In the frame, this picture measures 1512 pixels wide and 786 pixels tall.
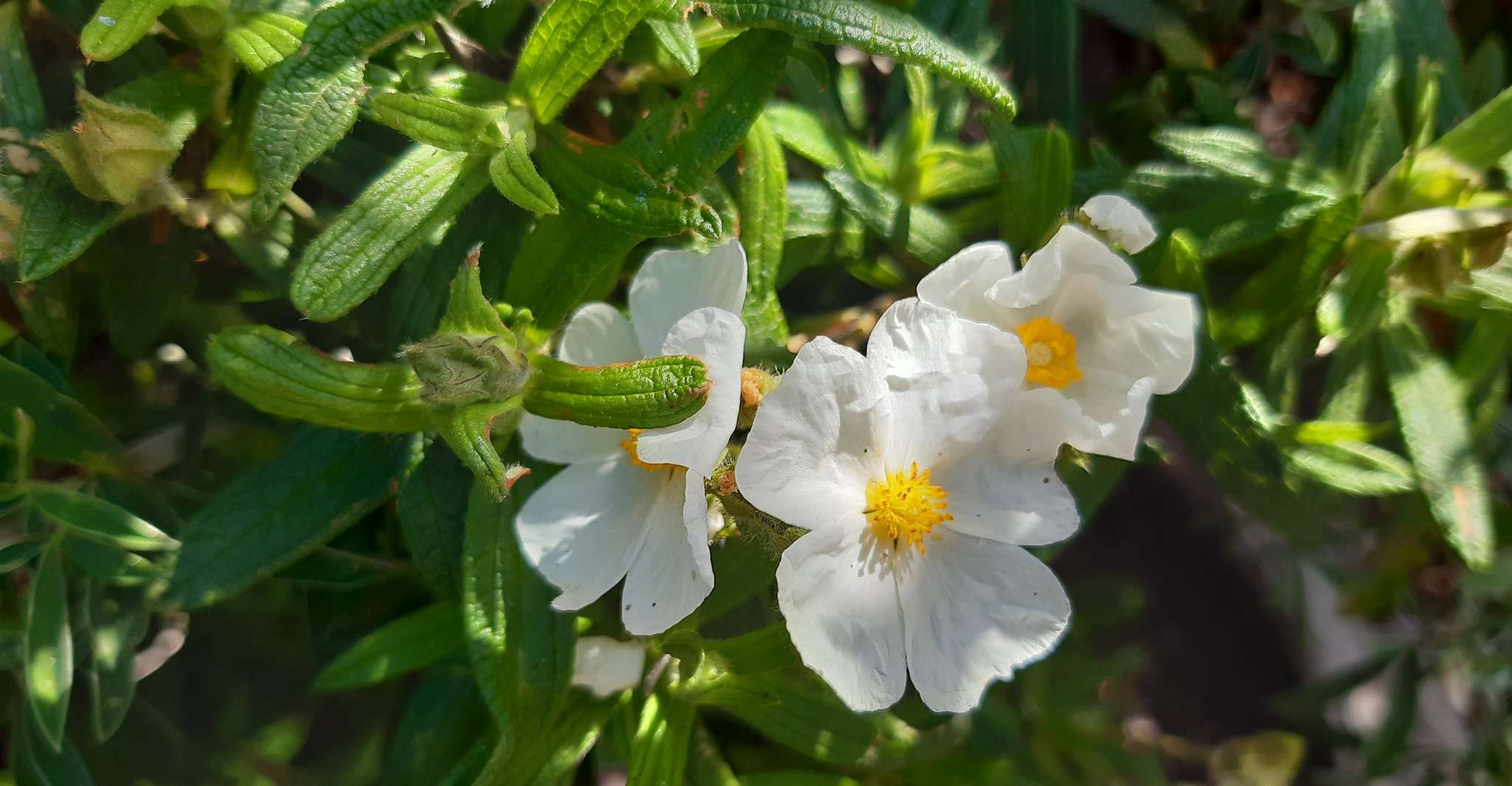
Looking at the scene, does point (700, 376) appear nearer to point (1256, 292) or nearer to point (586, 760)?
point (586, 760)

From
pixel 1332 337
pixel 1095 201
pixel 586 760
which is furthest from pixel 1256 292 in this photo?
pixel 586 760

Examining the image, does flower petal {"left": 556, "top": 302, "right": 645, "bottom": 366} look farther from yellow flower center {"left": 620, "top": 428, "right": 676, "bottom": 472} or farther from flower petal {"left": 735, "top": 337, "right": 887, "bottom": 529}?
flower petal {"left": 735, "top": 337, "right": 887, "bottom": 529}

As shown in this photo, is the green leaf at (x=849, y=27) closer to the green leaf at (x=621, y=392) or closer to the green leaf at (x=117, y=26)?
the green leaf at (x=621, y=392)

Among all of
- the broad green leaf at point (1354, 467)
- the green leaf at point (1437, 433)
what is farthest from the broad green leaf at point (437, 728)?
the green leaf at point (1437, 433)

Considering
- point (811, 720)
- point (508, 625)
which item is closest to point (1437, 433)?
point (811, 720)

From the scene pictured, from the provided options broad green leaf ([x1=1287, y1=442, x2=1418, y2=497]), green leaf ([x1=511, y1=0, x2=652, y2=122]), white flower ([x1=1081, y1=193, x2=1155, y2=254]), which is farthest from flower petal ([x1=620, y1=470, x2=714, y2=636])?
broad green leaf ([x1=1287, y1=442, x2=1418, y2=497])

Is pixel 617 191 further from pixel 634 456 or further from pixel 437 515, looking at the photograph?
pixel 437 515
